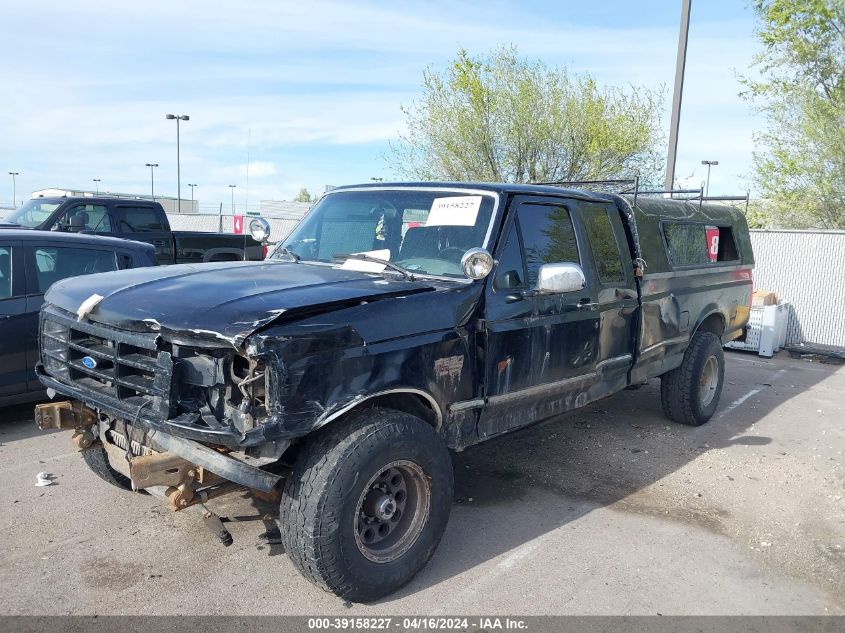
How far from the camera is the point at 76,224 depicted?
10.2 meters

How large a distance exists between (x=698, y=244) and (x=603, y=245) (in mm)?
1968

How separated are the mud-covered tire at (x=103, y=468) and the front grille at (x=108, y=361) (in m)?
0.80

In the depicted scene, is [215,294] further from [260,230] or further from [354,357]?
[260,230]

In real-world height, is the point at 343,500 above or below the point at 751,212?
below

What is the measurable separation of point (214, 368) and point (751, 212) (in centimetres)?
2093

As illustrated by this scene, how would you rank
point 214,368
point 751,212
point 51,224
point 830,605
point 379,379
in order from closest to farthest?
point 214,368, point 379,379, point 830,605, point 51,224, point 751,212

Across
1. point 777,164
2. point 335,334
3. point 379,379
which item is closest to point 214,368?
point 335,334

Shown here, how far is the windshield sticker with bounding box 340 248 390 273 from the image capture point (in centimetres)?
407

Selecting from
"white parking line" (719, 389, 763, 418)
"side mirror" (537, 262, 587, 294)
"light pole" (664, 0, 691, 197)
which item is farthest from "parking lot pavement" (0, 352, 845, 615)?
"light pole" (664, 0, 691, 197)

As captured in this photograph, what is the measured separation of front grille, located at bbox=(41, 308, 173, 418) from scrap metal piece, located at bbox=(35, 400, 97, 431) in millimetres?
166

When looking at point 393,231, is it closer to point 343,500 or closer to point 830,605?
point 343,500

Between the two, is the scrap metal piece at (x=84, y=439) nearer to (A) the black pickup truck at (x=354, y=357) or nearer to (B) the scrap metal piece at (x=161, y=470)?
(A) the black pickup truck at (x=354, y=357)

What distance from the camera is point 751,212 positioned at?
67.6 ft

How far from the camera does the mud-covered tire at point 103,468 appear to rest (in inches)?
→ 175
